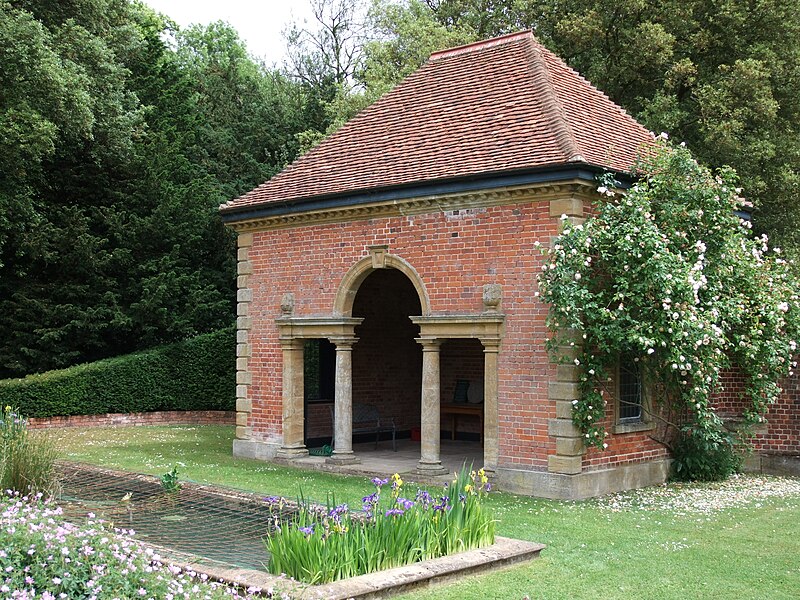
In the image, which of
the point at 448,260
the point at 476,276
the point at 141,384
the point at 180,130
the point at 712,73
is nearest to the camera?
the point at 476,276

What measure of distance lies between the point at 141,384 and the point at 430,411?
11569 millimetres

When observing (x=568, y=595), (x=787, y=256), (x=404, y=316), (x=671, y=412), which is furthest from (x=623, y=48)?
(x=568, y=595)

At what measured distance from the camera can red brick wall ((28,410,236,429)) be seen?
20.9m

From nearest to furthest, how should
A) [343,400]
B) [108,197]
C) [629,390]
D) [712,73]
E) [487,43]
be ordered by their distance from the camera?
[629,390] < [343,400] < [487,43] < [712,73] < [108,197]

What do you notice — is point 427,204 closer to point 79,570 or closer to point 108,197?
point 79,570

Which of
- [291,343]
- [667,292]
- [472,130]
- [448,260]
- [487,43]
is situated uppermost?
[487,43]

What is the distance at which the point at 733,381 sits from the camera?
1492 centimetres

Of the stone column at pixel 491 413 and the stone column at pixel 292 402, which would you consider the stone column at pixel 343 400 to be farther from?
the stone column at pixel 491 413

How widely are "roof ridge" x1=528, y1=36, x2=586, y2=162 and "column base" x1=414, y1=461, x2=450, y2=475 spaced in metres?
4.76

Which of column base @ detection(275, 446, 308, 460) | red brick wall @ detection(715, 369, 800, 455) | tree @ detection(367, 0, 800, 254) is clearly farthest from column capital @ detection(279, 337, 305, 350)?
tree @ detection(367, 0, 800, 254)

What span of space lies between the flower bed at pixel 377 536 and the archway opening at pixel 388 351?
9849 millimetres

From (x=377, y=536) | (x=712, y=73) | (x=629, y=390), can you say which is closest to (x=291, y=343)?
(x=629, y=390)

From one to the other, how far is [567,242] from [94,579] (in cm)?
755

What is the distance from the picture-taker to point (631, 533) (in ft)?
31.8
